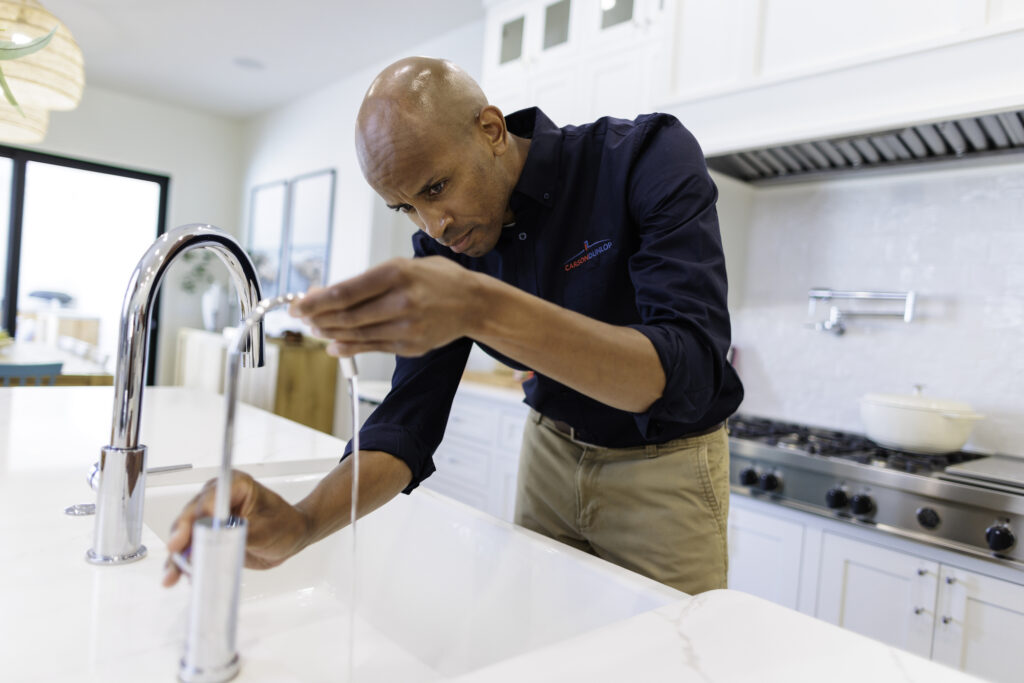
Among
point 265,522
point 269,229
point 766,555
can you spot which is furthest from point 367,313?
point 269,229

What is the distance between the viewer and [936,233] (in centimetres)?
199

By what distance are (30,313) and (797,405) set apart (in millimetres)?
5453

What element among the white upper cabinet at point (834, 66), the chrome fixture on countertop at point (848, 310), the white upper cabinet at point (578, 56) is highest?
the white upper cabinet at point (578, 56)

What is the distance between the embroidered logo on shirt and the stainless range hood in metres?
1.08

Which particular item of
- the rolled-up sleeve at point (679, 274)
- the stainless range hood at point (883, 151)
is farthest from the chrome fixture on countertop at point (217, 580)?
the stainless range hood at point (883, 151)

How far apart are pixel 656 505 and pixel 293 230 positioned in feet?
15.2

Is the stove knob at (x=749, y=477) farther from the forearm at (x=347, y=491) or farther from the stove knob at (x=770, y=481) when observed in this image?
the forearm at (x=347, y=491)

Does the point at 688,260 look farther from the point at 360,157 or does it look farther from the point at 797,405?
the point at 797,405

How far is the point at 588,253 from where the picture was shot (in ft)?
3.16

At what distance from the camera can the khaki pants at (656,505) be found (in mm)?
980

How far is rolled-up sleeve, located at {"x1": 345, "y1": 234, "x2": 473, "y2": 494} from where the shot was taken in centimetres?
85

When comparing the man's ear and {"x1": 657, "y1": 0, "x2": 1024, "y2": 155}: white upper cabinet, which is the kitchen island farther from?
{"x1": 657, "y1": 0, "x2": 1024, "y2": 155}: white upper cabinet

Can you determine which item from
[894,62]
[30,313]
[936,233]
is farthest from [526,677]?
[30,313]

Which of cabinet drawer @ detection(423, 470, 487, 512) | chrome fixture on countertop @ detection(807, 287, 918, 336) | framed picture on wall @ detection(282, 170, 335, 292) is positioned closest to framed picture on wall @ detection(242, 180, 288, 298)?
framed picture on wall @ detection(282, 170, 335, 292)
